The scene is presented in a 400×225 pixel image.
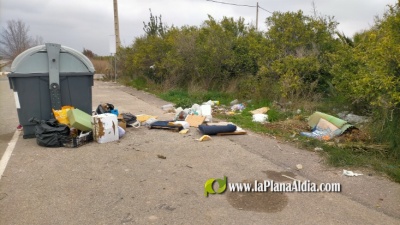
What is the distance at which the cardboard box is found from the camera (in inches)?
228

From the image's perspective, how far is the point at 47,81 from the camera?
6.34 metres

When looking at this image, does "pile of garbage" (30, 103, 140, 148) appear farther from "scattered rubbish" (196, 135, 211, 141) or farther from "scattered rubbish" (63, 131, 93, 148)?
"scattered rubbish" (196, 135, 211, 141)

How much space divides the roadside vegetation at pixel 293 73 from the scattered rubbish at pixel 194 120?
0.96 meters

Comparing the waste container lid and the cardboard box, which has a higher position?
the waste container lid

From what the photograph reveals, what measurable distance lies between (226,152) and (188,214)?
2.25 m

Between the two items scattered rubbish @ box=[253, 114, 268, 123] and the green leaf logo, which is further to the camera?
scattered rubbish @ box=[253, 114, 268, 123]

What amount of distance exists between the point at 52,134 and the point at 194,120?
312 centimetres

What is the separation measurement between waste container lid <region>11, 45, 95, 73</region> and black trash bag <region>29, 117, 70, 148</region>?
1246 millimetres

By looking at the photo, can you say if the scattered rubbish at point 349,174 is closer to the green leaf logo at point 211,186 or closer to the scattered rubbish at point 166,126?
the green leaf logo at point 211,186

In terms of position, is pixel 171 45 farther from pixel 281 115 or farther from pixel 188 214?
pixel 188 214

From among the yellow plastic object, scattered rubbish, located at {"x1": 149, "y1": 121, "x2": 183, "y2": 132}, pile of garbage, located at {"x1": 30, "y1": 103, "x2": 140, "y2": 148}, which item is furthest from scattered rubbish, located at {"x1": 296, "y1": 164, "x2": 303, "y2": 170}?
the yellow plastic object

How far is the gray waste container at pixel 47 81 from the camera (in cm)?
610

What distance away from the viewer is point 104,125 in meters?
5.80

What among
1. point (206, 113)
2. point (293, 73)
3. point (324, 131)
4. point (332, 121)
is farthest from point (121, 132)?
point (293, 73)
